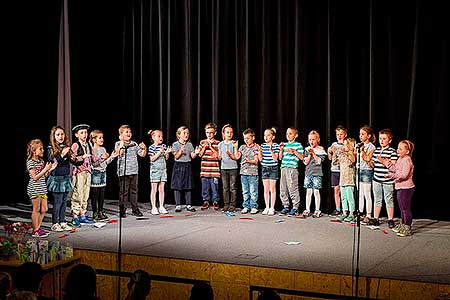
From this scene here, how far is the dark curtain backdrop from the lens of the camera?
25.7 ft

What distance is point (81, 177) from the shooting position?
7641 millimetres

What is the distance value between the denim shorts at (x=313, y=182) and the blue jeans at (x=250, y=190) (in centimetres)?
70

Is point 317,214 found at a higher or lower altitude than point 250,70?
lower

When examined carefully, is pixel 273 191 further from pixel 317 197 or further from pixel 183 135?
pixel 183 135

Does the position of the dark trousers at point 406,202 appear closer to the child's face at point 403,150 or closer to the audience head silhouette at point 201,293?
the child's face at point 403,150

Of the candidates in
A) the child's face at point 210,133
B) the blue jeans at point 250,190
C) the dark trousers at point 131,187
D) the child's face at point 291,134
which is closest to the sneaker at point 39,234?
the dark trousers at point 131,187

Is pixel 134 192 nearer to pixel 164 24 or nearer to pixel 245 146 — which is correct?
pixel 245 146

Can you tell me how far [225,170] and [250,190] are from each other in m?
0.45

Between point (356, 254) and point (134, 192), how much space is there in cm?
355

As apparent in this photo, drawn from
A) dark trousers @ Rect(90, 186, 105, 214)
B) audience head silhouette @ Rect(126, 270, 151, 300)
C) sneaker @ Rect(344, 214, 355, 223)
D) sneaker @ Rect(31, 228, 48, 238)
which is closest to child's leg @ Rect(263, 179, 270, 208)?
sneaker @ Rect(344, 214, 355, 223)

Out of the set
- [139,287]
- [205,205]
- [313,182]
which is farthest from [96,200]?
[139,287]

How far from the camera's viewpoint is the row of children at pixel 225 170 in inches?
277

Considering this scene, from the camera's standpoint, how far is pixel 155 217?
26.9 feet

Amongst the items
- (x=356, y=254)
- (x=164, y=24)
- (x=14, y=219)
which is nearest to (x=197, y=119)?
(x=164, y=24)
